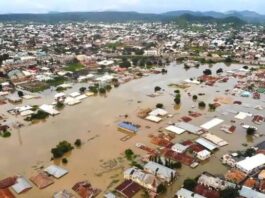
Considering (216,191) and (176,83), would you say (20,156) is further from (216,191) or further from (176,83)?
(176,83)

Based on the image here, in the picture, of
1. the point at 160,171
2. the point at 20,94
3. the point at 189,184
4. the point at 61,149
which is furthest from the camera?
the point at 20,94

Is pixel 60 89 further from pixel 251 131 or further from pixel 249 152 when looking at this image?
pixel 249 152

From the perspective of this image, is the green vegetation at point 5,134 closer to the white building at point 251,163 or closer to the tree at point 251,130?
the white building at point 251,163

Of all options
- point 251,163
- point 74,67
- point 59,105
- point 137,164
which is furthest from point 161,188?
point 74,67

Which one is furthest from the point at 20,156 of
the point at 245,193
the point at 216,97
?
the point at 216,97

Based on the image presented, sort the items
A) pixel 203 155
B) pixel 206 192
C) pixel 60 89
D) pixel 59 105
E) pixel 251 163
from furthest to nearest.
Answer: pixel 60 89, pixel 59 105, pixel 203 155, pixel 251 163, pixel 206 192

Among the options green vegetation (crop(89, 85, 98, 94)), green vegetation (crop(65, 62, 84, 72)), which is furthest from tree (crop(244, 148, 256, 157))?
green vegetation (crop(65, 62, 84, 72))
